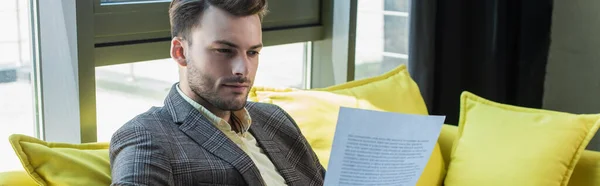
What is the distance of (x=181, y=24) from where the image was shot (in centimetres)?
189

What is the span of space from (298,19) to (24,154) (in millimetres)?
1474

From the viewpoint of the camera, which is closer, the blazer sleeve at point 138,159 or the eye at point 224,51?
the blazer sleeve at point 138,159

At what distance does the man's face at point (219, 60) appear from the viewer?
1858mm

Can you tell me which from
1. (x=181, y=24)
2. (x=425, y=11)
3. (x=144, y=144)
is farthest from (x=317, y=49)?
(x=144, y=144)

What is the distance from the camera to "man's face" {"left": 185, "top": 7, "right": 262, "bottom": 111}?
186cm

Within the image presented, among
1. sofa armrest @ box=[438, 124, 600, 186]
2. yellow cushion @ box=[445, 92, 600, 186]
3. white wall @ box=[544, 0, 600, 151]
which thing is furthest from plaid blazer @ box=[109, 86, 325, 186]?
white wall @ box=[544, 0, 600, 151]

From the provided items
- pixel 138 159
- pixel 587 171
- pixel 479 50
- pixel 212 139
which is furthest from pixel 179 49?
pixel 479 50

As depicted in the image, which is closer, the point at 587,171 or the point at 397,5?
the point at 587,171

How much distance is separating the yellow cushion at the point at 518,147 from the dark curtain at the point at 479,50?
0.64 metres

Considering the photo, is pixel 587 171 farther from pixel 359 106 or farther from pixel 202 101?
pixel 202 101

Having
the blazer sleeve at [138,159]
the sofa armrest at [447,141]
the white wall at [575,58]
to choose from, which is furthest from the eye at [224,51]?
the white wall at [575,58]

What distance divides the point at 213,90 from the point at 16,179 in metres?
0.46

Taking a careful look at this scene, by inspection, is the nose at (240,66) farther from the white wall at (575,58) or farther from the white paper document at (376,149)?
the white wall at (575,58)

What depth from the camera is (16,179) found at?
1821 millimetres
